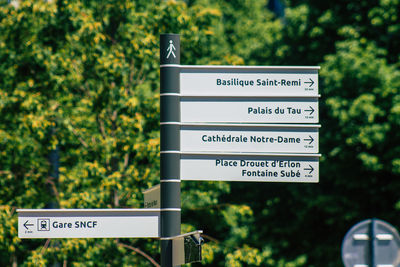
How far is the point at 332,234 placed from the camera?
19781 mm

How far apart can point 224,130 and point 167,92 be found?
21.9 inches

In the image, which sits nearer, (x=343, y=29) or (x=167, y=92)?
(x=167, y=92)

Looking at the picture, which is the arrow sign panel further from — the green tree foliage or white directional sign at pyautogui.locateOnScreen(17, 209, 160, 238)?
the green tree foliage

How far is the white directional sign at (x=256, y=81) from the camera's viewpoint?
5.22m

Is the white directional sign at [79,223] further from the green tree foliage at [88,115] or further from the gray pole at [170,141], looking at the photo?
the green tree foliage at [88,115]

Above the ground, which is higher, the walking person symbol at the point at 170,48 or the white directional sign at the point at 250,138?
the walking person symbol at the point at 170,48

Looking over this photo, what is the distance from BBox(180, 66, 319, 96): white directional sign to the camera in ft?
17.1

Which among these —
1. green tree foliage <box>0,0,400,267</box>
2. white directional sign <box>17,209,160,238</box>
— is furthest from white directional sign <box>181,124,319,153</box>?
green tree foliage <box>0,0,400,267</box>

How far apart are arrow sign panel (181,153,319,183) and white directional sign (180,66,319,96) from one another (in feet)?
1.71

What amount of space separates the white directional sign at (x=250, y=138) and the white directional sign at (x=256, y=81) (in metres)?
0.28

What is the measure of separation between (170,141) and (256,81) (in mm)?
884

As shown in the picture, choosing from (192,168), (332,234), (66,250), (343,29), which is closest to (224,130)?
(192,168)

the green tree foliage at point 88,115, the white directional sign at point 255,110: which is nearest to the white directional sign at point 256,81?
the white directional sign at point 255,110

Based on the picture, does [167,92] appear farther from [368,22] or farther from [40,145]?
[368,22]
